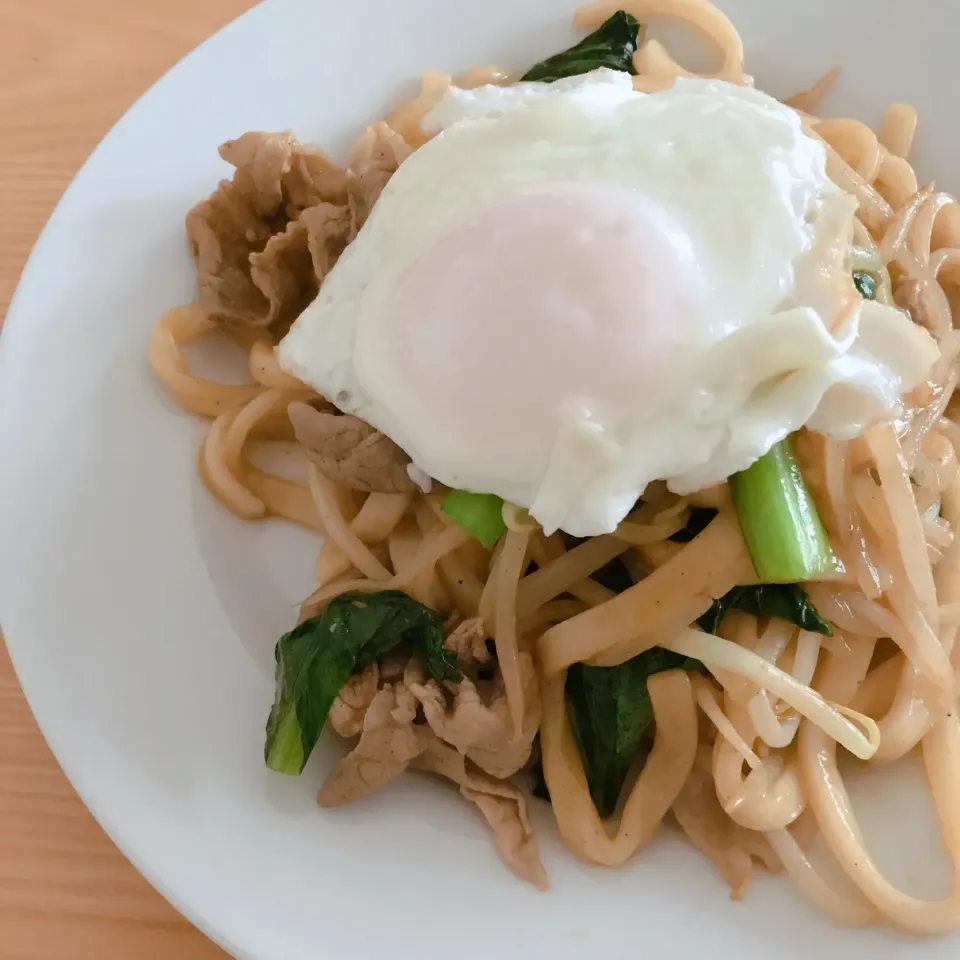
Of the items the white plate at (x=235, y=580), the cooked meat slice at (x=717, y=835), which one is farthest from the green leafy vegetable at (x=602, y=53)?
the cooked meat slice at (x=717, y=835)

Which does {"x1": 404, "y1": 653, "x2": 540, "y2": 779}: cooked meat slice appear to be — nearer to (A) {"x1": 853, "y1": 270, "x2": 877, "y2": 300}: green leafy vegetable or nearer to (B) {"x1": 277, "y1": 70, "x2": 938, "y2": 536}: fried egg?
(B) {"x1": 277, "y1": 70, "x2": 938, "y2": 536}: fried egg

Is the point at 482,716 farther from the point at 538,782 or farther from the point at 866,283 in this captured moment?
the point at 866,283

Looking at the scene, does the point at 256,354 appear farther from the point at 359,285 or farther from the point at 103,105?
the point at 103,105

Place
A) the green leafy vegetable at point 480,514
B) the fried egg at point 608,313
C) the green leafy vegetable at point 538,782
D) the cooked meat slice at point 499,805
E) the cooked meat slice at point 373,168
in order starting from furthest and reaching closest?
1. the cooked meat slice at point 373,168
2. the green leafy vegetable at point 538,782
3. the green leafy vegetable at point 480,514
4. the cooked meat slice at point 499,805
5. the fried egg at point 608,313

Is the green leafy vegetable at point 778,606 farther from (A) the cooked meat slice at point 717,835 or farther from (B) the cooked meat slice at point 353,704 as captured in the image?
(B) the cooked meat slice at point 353,704

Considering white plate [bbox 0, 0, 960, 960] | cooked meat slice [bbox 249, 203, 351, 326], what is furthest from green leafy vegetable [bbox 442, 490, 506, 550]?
cooked meat slice [bbox 249, 203, 351, 326]

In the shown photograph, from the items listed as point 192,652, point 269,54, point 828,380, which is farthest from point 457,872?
point 269,54

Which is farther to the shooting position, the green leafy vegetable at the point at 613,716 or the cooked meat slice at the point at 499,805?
the green leafy vegetable at the point at 613,716
